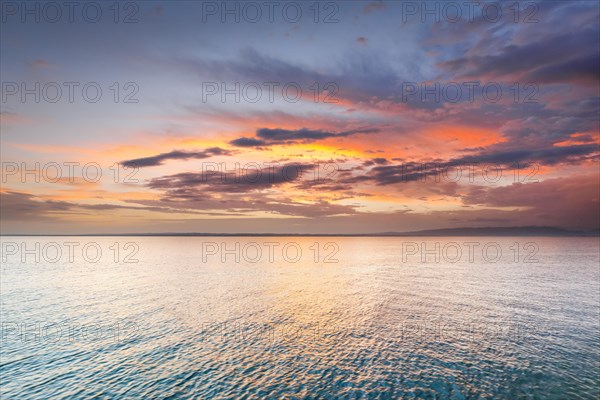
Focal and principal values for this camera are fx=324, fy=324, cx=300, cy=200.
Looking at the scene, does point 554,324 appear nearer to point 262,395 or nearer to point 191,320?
point 262,395

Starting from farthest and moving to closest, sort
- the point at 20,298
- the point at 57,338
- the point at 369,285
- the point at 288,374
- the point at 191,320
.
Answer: the point at 369,285 → the point at 20,298 → the point at 191,320 → the point at 57,338 → the point at 288,374

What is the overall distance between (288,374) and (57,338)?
40.3 m

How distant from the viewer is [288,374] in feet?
134

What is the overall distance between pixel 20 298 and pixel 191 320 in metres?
52.5

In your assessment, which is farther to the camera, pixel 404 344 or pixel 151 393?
pixel 404 344

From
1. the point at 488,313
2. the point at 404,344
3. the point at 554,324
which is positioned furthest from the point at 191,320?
the point at 554,324

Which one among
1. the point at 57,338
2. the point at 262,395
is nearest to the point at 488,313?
the point at 262,395

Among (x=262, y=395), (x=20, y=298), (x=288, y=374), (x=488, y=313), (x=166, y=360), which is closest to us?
(x=262, y=395)

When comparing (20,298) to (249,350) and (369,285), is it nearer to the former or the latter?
(249,350)

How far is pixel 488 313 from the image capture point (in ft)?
229

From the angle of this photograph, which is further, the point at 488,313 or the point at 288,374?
the point at 488,313

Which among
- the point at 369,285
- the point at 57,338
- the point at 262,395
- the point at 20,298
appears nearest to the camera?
the point at 262,395

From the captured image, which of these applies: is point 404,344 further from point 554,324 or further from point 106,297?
point 106,297

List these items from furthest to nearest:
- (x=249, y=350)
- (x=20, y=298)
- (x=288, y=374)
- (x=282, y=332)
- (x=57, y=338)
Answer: (x=20, y=298) → (x=282, y=332) → (x=57, y=338) → (x=249, y=350) → (x=288, y=374)
